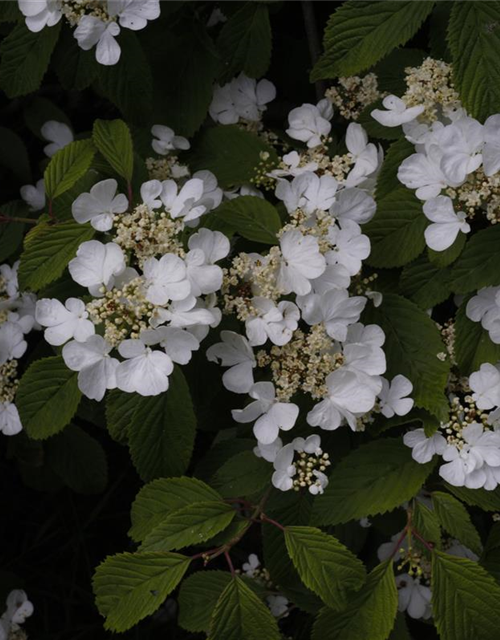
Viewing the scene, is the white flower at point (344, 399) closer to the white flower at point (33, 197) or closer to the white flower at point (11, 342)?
the white flower at point (11, 342)

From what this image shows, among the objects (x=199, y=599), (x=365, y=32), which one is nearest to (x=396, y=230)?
(x=365, y=32)

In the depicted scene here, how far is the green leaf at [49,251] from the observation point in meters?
1.19

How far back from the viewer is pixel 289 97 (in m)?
1.73

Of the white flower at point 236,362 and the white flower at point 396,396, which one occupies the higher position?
the white flower at point 236,362

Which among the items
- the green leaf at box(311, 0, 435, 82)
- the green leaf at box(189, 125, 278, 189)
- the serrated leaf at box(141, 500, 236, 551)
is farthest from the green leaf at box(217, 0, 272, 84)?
the serrated leaf at box(141, 500, 236, 551)

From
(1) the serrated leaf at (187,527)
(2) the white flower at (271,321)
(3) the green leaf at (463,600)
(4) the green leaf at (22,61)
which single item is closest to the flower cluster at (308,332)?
(2) the white flower at (271,321)

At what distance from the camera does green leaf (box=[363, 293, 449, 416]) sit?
46.8 inches

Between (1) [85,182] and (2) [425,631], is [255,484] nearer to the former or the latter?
(1) [85,182]

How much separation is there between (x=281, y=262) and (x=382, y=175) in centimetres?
27

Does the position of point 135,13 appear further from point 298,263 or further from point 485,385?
point 485,385

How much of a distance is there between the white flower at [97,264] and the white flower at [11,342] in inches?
14.7

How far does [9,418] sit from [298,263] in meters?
0.59

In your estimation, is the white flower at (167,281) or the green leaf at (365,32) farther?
the green leaf at (365,32)

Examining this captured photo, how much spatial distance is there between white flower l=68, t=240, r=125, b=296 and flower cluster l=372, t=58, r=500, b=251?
41 centimetres
